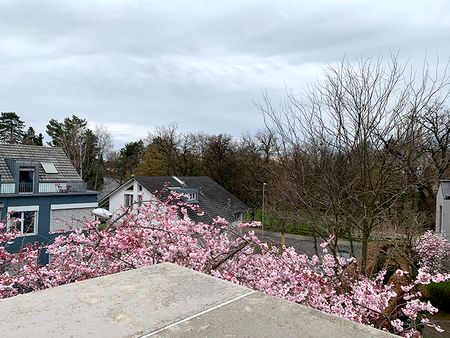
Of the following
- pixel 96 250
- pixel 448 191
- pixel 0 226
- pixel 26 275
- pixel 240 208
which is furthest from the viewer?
pixel 240 208

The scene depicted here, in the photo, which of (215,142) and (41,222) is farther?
(215,142)

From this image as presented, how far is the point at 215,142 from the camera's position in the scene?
34156mm

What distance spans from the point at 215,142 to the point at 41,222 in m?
20.1

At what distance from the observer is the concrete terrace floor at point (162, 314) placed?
5.37ft

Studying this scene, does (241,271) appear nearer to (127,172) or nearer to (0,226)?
(0,226)

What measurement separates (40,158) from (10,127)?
30.8 meters

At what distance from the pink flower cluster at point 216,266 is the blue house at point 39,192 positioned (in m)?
11.2

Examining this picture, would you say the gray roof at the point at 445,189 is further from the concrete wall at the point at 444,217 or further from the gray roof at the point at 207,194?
the gray roof at the point at 207,194

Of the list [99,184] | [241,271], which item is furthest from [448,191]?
[99,184]

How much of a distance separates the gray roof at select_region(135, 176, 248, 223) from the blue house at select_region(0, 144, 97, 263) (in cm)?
518

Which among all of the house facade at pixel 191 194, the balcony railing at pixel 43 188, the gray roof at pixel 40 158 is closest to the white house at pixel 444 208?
the house facade at pixel 191 194

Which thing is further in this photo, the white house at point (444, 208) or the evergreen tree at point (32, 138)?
the evergreen tree at point (32, 138)

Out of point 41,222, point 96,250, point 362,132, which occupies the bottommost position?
point 41,222

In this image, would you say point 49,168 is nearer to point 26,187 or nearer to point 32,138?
point 26,187
